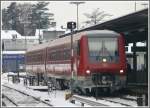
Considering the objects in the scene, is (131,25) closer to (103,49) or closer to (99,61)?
(103,49)

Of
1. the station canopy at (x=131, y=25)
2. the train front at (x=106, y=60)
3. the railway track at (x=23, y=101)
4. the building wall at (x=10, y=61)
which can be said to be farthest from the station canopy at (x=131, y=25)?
the building wall at (x=10, y=61)

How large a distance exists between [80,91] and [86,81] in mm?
3378

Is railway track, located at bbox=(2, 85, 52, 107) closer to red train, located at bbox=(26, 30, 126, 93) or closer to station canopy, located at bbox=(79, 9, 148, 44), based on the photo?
red train, located at bbox=(26, 30, 126, 93)

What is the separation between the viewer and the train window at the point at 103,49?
89.6 ft

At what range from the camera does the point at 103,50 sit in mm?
27375

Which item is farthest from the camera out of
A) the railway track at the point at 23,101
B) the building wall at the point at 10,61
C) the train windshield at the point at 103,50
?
the building wall at the point at 10,61

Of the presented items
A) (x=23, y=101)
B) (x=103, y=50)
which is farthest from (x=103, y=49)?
(x=23, y=101)

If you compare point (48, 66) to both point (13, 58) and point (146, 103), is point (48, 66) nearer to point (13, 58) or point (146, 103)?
point (146, 103)

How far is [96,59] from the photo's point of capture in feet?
89.5

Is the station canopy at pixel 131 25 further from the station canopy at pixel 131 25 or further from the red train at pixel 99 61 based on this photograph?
the red train at pixel 99 61

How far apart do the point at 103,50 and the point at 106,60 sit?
508 mm

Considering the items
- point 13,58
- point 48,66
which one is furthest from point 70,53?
point 13,58

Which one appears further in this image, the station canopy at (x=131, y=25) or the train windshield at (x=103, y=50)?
the train windshield at (x=103, y=50)

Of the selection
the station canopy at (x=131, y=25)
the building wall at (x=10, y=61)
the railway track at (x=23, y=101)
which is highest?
the station canopy at (x=131, y=25)
